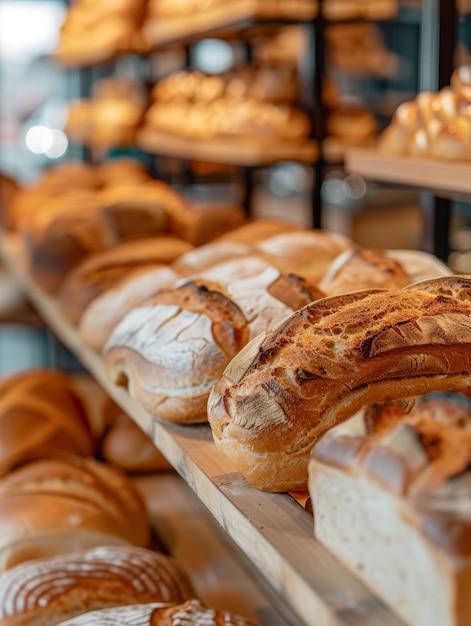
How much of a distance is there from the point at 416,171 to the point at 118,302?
63 centimetres

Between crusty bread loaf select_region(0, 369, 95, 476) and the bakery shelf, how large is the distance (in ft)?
3.75

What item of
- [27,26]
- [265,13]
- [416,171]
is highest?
[27,26]

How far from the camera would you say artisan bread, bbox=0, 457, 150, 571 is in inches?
62.7

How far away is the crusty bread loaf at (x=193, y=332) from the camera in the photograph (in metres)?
1.19

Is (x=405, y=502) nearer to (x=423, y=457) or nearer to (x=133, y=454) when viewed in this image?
(x=423, y=457)

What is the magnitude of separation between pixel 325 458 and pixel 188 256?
3.51ft

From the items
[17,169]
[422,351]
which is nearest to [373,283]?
[422,351]

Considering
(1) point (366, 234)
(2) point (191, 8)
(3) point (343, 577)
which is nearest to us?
(3) point (343, 577)

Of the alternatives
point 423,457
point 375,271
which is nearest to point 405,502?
point 423,457

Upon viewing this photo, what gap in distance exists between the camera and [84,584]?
140 cm

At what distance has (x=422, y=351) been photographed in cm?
93

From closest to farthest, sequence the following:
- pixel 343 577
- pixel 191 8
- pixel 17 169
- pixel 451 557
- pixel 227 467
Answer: pixel 451 557 → pixel 343 577 → pixel 227 467 → pixel 191 8 → pixel 17 169

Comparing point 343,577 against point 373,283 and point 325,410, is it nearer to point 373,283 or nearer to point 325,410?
point 325,410

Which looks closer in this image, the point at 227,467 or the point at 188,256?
the point at 227,467
